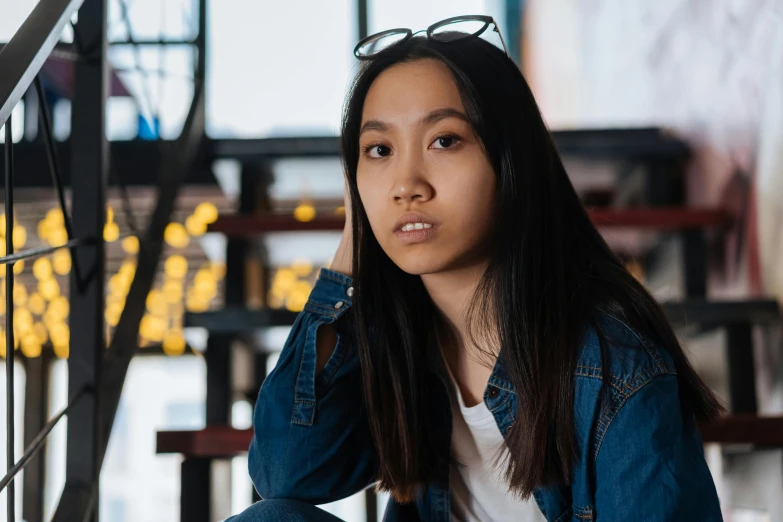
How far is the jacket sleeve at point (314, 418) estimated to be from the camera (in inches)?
43.3

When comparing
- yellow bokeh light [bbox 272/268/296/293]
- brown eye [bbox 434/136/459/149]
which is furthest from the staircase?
yellow bokeh light [bbox 272/268/296/293]

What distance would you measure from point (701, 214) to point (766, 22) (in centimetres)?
38

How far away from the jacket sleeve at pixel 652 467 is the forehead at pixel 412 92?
1.30 feet

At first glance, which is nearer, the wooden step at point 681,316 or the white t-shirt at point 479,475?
the white t-shirt at point 479,475

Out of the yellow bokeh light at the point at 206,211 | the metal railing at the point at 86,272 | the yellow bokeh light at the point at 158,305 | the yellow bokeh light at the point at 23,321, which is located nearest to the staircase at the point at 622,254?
the metal railing at the point at 86,272

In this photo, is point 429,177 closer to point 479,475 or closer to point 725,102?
point 479,475

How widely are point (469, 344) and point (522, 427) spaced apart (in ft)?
0.57

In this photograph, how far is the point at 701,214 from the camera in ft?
5.41

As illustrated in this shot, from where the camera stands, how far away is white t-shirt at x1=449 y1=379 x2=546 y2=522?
107 centimetres

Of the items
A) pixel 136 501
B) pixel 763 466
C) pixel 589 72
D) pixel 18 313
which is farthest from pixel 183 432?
pixel 136 501

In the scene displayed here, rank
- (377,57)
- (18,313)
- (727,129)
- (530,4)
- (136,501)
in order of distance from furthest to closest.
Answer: (136,501) → (530,4) → (18,313) → (727,129) → (377,57)

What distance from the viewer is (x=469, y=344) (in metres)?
1.10

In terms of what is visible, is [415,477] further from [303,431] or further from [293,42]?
[293,42]

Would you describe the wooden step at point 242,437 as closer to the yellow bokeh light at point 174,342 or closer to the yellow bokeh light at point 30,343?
the yellow bokeh light at point 174,342
